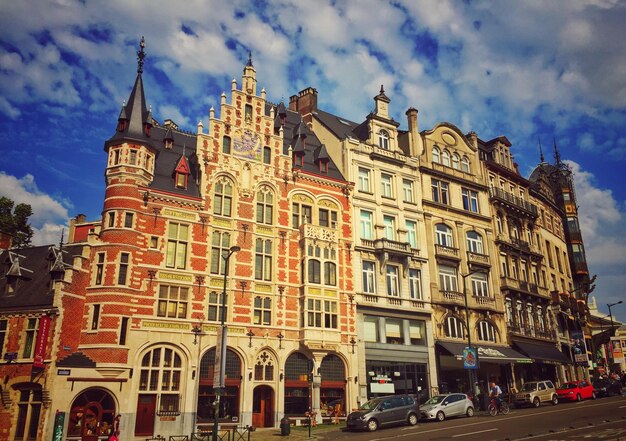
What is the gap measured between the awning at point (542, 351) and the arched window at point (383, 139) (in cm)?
2053

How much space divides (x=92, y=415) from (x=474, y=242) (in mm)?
34276

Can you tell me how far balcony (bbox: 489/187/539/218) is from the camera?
172 feet

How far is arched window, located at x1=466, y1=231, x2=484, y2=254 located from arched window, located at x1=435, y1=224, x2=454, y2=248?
2.22m

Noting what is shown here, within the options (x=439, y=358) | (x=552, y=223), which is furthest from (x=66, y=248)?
(x=552, y=223)

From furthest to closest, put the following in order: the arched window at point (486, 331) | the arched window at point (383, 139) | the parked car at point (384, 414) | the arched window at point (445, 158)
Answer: the arched window at point (445, 158) < the arched window at point (383, 139) < the arched window at point (486, 331) < the parked car at point (384, 414)

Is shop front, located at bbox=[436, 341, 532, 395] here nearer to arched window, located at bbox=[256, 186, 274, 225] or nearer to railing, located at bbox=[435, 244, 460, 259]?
railing, located at bbox=[435, 244, 460, 259]

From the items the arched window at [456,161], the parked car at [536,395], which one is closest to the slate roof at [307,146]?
the arched window at [456,161]

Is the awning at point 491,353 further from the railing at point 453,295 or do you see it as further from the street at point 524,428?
the street at point 524,428

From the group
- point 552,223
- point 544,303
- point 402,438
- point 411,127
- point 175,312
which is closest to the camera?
point 402,438

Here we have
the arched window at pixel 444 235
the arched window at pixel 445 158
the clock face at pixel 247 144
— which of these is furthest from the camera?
the arched window at pixel 445 158

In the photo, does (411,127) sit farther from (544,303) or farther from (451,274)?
(544,303)

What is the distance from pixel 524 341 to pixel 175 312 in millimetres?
32441

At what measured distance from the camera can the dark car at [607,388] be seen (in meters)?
41.7

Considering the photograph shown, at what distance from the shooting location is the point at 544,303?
5434cm
